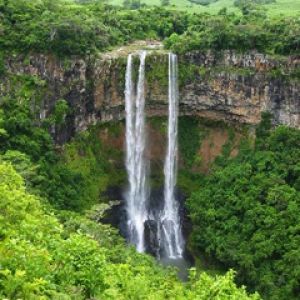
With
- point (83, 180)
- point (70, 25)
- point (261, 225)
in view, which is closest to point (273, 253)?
point (261, 225)

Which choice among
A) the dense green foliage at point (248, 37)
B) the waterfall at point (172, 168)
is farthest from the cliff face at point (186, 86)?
the dense green foliage at point (248, 37)

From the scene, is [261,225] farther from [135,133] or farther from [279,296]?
[135,133]

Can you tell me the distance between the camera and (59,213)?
2522cm

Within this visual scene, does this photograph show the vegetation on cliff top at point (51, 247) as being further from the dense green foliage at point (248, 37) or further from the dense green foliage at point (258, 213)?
the dense green foliage at point (248, 37)

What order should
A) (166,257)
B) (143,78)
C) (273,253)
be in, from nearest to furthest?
(273,253) < (166,257) < (143,78)

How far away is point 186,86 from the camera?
1389 inches

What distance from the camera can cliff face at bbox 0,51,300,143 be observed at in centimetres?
3247

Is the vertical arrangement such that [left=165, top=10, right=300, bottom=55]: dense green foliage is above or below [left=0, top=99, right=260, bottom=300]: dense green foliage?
above

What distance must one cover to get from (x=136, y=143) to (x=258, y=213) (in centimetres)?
940

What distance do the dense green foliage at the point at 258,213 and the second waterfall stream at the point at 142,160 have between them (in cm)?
204

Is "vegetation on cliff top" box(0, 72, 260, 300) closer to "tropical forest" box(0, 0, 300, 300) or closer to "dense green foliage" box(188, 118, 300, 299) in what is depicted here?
"tropical forest" box(0, 0, 300, 300)

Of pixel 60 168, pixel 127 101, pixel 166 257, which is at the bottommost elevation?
pixel 166 257

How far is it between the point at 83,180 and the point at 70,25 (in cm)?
860

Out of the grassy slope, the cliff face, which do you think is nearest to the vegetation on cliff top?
the cliff face
